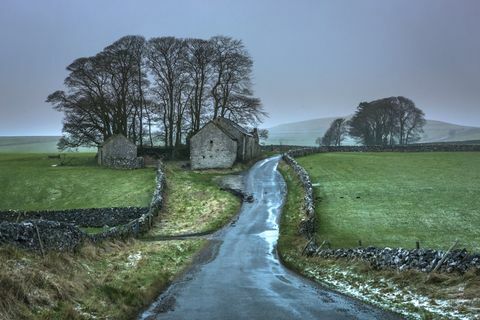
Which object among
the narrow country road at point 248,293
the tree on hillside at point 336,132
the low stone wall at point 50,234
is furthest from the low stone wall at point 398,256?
the tree on hillside at point 336,132

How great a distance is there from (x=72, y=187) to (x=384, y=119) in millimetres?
95116

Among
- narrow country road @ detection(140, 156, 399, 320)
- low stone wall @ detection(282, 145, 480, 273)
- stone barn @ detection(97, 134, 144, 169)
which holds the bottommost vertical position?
narrow country road @ detection(140, 156, 399, 320)

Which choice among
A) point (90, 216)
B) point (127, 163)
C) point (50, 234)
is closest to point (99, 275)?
point (50, 234)

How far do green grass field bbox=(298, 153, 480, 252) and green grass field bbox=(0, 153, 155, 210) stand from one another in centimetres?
2069

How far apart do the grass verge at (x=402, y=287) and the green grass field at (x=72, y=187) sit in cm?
2678

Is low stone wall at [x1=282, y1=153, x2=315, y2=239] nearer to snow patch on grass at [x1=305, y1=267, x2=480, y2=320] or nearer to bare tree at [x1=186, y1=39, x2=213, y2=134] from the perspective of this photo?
→ snow patch on grass at [x1=305, y1=267, x2=480, y2=320]

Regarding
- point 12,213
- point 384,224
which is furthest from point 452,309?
point 12,213

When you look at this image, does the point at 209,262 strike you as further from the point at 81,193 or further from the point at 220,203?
the point at 81,193

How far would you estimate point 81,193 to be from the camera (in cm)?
5550

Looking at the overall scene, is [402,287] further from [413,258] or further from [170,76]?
[170,76]

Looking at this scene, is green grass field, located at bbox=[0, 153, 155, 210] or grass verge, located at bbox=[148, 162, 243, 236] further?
green grass field, located at bbox=[0, 153, 155, 210]

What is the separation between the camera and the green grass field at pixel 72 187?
51219 mm

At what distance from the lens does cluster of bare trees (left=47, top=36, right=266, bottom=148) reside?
260 feet

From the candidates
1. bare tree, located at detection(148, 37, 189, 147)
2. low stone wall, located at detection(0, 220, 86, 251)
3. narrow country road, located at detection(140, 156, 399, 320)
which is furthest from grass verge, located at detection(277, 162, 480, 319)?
bare tree, located at detection(148, 37, 189, 147)
